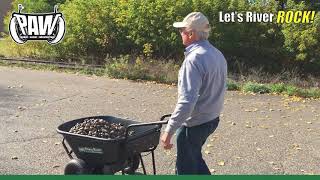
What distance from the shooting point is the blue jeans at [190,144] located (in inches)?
187

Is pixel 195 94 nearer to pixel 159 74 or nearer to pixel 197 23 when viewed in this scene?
pixel 197 23

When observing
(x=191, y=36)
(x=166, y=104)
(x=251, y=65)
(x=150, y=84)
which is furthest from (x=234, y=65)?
(x=191, y=36)

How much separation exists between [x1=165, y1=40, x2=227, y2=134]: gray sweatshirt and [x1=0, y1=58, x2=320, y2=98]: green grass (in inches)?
346

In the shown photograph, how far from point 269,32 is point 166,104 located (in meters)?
6.62

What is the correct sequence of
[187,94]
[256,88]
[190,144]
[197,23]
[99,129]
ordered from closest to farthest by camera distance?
[187,94] < [197,23] < [190,144] < [99,129] < [256,88]

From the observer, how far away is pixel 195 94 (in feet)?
14.6

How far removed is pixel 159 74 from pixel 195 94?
421 inches

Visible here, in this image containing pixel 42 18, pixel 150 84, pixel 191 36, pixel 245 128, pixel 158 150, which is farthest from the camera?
pixel 42 18

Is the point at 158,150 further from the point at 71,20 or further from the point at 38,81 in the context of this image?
the point at 71,20

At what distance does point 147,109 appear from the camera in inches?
426

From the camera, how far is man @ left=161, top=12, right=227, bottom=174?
447 cm

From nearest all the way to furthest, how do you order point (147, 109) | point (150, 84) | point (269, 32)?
1. point (147, 109)
2. point (150, 84)
3. point (269, 32)

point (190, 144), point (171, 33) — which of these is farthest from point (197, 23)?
point (171, 33)

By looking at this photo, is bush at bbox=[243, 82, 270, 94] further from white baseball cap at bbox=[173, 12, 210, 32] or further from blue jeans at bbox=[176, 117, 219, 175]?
white baseball cap at bbox=[173, 12, 210, 32]
